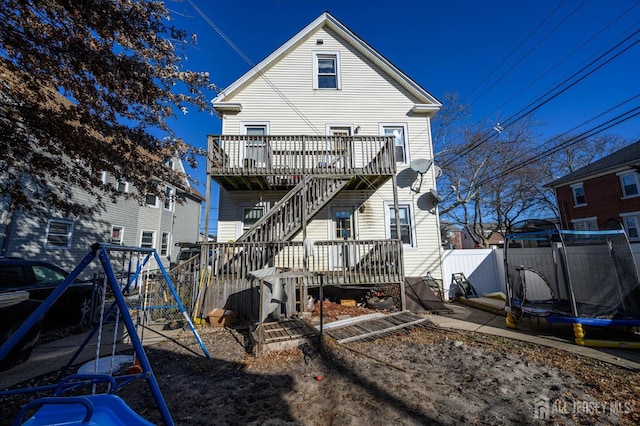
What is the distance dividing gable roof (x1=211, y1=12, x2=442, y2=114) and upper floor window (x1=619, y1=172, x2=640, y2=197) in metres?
15.6

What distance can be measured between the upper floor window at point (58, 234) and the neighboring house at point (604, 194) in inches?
1131

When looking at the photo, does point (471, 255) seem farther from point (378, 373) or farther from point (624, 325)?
point (378, 373)

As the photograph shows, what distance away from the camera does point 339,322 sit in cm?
616

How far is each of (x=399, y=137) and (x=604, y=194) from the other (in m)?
17.4

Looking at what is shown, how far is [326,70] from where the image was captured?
37.9 feet

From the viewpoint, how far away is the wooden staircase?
7.77 metres

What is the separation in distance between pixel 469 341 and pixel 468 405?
8.05ft

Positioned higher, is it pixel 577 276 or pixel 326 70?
pixel 326 70

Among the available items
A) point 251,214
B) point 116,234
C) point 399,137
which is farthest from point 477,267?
point 116,234

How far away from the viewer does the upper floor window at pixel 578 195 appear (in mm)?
18641

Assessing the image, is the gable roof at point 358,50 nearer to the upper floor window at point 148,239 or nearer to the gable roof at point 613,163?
the upper floor window at point 148,239

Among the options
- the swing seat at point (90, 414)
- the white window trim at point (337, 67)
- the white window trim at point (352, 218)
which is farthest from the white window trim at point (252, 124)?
the swing seat at point (90, 414)

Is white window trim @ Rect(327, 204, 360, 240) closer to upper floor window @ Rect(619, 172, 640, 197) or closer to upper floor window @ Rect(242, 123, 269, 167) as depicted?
upper floor window @ Rect(242, 123, 269, 167)

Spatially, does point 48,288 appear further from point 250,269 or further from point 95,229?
point 95,229
